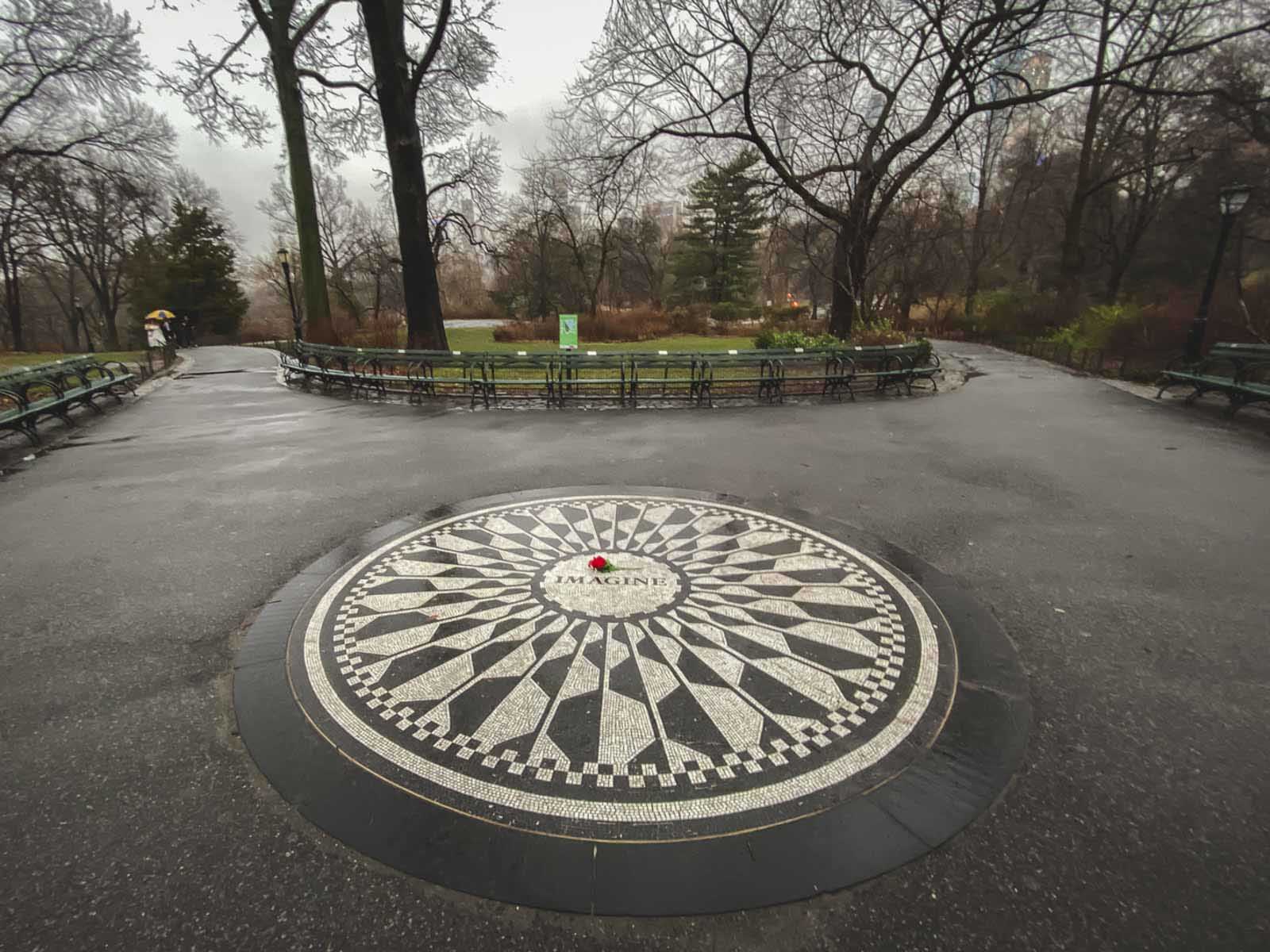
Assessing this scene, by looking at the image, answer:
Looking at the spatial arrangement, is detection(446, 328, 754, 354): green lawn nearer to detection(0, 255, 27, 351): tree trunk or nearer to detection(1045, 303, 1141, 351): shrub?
detection(1045, 303, 1141, 351): shrub

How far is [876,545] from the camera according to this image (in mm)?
4938

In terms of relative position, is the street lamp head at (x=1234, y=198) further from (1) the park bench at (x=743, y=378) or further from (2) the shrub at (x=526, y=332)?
(2) the shrub at (x=526, y=332)

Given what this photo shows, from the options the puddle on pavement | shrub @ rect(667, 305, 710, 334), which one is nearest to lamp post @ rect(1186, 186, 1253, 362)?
the puddle on pavement

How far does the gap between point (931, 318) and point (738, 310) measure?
13.3m

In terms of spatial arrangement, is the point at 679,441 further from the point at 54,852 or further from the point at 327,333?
the point at 327,333

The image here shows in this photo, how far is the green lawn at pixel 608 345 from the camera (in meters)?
24.3

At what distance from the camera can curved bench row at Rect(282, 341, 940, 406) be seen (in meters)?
11.8

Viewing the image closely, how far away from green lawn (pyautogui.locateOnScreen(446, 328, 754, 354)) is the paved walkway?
1620cm

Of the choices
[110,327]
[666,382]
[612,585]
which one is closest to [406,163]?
[666,382]

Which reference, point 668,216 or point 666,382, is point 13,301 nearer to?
point 666,382

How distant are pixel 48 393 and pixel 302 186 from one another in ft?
31.0

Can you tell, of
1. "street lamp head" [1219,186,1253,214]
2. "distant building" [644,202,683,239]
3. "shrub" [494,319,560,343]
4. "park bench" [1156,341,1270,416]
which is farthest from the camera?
"distant building" [644,202,683,239]

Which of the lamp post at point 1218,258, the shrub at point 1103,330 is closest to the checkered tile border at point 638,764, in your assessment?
the lamp post at point 1218,258

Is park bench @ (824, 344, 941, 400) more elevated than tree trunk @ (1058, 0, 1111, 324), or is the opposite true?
tree trunk @ (1058, 0, 1111, 324)
